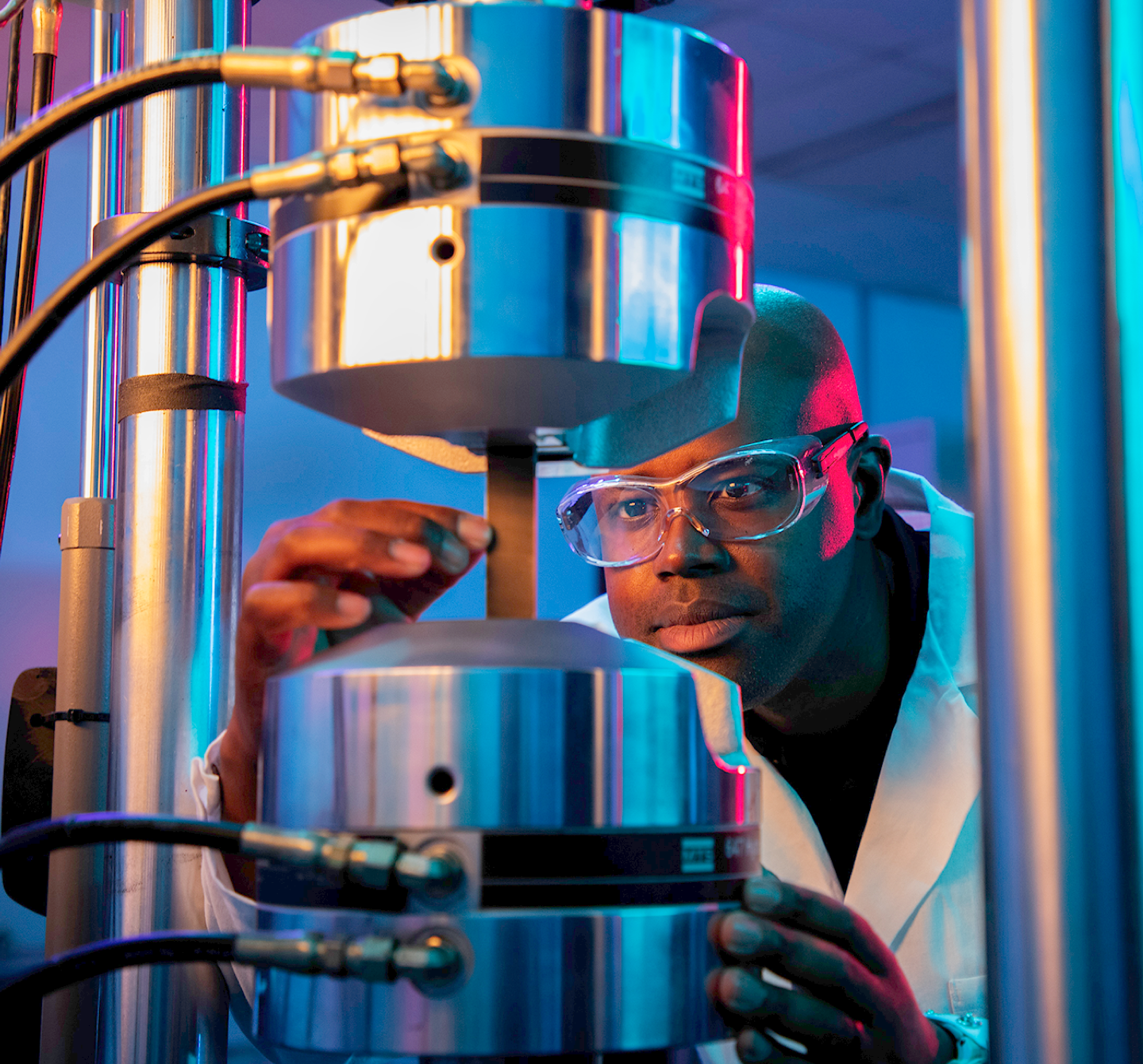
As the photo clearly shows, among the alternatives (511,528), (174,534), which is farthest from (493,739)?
(174,534)

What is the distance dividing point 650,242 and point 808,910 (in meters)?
0.25

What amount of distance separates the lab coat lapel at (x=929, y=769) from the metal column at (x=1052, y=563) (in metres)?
0.95

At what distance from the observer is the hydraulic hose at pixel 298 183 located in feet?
1.34

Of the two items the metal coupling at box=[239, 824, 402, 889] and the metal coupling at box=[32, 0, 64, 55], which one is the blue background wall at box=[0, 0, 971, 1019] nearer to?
the metal coupling at box=[32, 0, 64, 55]

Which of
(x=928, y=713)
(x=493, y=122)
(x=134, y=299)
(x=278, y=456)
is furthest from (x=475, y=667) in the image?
(x=278, y=456)

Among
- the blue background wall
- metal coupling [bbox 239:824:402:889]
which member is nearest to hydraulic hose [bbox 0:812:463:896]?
metal coupling [bbox 239:824:402:889]

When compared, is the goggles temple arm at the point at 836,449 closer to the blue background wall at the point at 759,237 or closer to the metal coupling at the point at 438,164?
the metal coupling at the point at 438,164

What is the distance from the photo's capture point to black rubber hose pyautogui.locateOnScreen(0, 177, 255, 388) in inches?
16.2

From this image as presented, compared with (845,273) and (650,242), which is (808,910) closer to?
(650,242)

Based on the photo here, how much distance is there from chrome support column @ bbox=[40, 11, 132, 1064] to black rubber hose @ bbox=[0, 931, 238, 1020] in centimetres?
39

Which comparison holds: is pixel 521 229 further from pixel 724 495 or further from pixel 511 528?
pixel 724 495

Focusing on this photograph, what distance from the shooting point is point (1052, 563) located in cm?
34

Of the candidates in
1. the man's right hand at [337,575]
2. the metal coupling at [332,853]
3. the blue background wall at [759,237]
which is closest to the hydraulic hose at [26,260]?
the man's right hand at [337,575]

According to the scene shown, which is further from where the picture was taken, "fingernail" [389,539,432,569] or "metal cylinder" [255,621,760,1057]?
"fingernail" [389,539,432,569]
